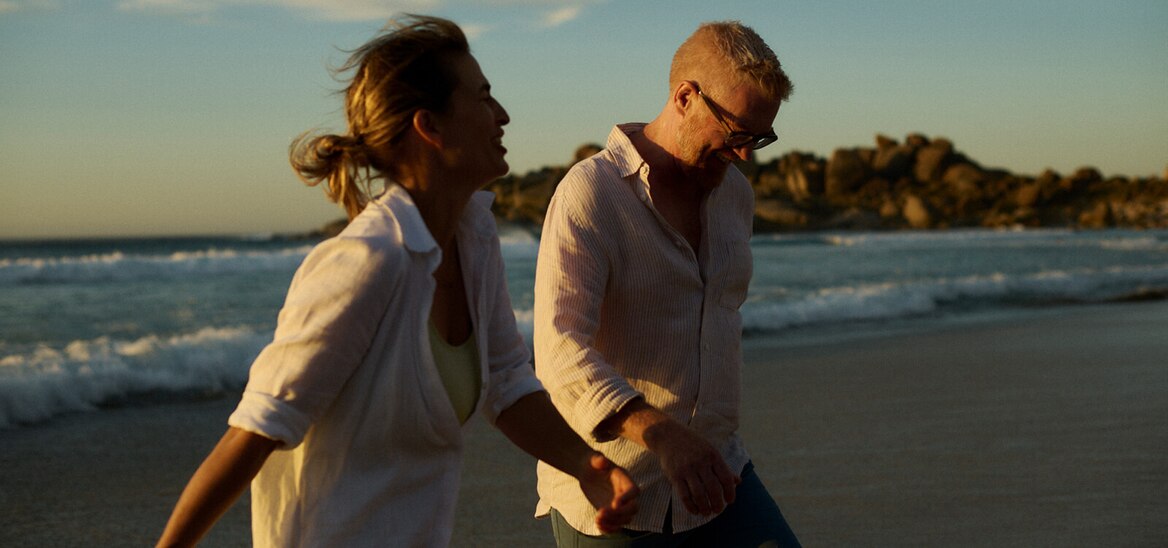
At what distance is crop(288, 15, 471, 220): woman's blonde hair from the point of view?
68.4 inches

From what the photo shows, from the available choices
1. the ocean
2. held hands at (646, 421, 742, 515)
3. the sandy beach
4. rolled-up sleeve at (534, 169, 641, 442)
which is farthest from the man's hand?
the ocean

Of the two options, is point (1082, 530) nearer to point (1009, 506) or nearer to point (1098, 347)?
point (1009, 506)

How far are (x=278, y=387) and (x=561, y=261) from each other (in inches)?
37.8

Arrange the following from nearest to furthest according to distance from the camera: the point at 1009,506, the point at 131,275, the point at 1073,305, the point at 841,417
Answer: the point at 1009,506, the point at 841,417, the point at 1073,305, the point at 131,275

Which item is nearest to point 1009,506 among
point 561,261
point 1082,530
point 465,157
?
point 1082,530

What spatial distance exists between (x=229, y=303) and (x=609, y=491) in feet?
49.2

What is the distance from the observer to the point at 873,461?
6109mm

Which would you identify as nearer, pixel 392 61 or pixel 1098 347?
pixel 392 61

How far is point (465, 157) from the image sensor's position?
1.77 metres

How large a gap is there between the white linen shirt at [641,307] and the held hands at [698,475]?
333mm

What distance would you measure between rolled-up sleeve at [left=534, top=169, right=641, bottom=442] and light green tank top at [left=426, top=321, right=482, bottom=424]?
401mm

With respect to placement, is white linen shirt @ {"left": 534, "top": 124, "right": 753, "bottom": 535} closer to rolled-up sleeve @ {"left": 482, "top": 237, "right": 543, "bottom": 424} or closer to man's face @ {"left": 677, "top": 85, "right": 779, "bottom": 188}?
man's face @ {"left": 677, "top": 85, "right": 779, "bottom": 188}

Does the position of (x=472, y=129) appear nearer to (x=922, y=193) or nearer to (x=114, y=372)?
(x=114, y=372)

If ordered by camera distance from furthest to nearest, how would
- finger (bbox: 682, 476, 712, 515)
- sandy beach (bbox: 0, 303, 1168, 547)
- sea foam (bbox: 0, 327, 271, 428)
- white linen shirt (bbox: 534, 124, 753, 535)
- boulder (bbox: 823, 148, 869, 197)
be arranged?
boulder (bbox: 823, 148, 869, 197)
sea foam (bbox: 0, 327, 271, 428)
sandy beach (bbox: 0, 303, 1168, 547)
white linen shirt (bbox: 534, 124, 753, 535)
finger (bbox: 682, 476, 712, 515)
